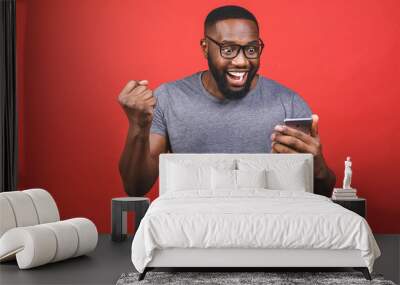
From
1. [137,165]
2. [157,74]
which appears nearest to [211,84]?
[157,74]

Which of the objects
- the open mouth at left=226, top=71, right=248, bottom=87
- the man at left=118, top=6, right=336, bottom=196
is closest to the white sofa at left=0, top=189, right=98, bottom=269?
the man at left=118, top=6, right=336, bottom=196

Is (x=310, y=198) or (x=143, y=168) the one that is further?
(x=143, y=168)

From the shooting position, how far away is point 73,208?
25.3 feet

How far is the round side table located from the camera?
23.2 ft

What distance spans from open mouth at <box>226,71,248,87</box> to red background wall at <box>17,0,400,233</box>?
8.7 inches

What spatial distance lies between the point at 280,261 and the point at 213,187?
5.93 ft

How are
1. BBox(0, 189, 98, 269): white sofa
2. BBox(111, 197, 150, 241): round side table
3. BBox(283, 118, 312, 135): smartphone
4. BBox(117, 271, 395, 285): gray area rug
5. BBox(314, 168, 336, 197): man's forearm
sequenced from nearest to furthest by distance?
BBox(117, 271, 395, 285): gray area rug < BBox(0, 189, 98, 269): white sofa < BBox(111, 197, 150, 241): round side table < BBox(283, 118, 312, 135): smartphone < BBox(314, 168, 336, 197): man's forearm

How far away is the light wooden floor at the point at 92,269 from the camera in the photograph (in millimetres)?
5195

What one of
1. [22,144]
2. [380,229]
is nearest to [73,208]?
[22,144]

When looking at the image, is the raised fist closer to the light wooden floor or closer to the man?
the man

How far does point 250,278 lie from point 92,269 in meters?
1.37

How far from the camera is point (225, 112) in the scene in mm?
7477

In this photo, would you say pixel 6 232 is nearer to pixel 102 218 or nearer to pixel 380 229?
pixel 102 218

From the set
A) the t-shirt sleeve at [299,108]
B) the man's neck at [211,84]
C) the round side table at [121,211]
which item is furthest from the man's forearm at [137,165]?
the t-shirt sleeve at [299,108]
